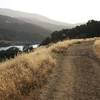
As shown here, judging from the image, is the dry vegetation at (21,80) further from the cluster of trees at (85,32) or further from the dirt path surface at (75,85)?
the cluster of trees at (85,32)

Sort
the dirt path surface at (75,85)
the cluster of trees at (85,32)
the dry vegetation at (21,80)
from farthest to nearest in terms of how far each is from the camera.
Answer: the cluster of trees at (85,32)
the dirt path surface at (75,85)
the dry vegetation at (21,80)

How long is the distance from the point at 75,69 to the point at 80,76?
8.02ft

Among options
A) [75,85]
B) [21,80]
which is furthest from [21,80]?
[75,85]

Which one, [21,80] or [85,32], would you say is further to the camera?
[85,32]

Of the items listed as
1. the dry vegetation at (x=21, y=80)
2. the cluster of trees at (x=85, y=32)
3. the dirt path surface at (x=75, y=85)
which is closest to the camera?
the dry vegetation at (x=21, y=80)

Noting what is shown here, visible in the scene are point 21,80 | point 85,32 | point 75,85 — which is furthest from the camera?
point 85,32

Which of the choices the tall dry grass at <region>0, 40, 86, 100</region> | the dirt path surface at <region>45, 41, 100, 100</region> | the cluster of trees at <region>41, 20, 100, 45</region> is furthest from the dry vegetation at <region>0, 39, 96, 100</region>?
the cluster of trees at <region>41, 20, 100, 45</region>

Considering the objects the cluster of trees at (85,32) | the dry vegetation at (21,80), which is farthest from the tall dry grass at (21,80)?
the cluster of trees at (85,32)

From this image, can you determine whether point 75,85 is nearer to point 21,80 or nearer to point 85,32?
point 21,80

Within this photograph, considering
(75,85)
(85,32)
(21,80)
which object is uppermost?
(21,80)

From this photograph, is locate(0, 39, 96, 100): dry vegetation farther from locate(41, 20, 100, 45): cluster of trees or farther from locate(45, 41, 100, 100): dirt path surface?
locate(41, 20, 100, 45): cluster of trees

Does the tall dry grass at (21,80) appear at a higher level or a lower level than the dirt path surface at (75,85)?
higher

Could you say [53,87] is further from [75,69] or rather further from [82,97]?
[75,69]

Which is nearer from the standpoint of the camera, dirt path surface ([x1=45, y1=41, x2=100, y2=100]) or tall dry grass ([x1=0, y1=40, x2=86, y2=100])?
tall dry grass ([x1=0, y1=40, x2=86, y2=100])
